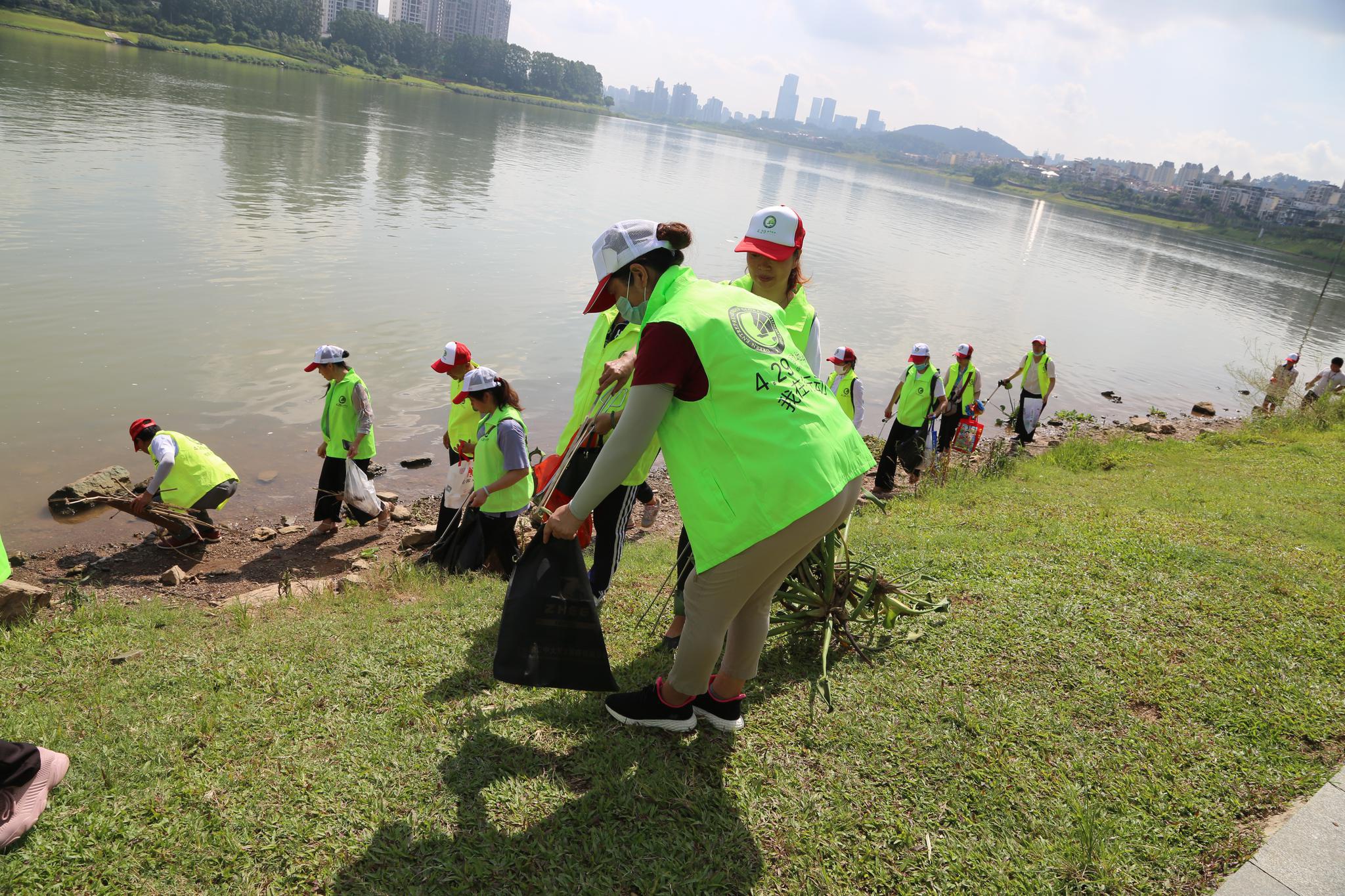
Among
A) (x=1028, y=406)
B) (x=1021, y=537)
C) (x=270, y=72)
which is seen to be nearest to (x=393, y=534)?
(x=1021, y=537)

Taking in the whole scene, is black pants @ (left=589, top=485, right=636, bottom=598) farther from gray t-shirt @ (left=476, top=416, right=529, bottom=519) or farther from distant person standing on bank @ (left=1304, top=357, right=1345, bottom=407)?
distant person standing on bank @ (left=1304, top=357, right=1345, bottom=407)

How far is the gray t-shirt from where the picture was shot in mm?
6027

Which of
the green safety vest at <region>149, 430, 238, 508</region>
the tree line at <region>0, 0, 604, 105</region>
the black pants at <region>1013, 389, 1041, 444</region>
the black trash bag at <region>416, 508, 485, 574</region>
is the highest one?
the tree line at <region>0, 0, 604, 105</region>

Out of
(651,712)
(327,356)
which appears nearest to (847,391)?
(327,356)

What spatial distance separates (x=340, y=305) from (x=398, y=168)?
20718 mm

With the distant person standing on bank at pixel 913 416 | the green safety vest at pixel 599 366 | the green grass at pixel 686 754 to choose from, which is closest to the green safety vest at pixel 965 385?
the distant person standing on bank at pixel 913 416

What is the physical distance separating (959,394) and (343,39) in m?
120

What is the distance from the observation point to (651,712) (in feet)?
11.0

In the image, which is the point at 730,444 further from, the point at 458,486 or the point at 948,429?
the point at 948,429

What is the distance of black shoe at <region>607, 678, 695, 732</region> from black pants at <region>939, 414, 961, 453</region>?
29.2 feet

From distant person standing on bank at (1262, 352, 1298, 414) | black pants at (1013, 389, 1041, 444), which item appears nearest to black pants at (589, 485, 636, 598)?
black pants at (1013, 389, 1041, 444)

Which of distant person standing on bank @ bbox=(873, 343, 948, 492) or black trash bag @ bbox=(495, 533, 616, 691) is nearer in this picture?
black trash bag @ bbox=(495, 533, 616, 691)

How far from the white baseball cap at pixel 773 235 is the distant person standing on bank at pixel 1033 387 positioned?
9.90 meters

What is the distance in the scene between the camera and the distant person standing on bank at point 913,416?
10.6 metres
